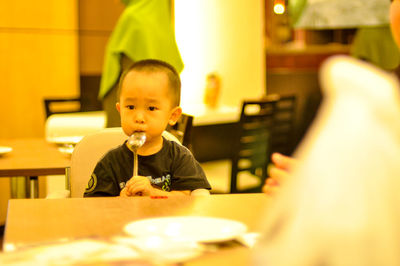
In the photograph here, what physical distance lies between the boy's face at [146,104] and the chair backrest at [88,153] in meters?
0.16

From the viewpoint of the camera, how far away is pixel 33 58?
551cm

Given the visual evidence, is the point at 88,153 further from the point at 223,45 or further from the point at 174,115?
the point at 223,45

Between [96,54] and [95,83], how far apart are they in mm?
265

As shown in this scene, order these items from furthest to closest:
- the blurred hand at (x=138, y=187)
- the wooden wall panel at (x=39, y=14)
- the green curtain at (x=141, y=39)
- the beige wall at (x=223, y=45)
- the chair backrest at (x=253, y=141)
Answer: the beige wall at (x=223, y=45) < the wooden wall panel at (x=39, y=14) < the chair backrest at (x=253, y=141) < the green curtain at (x=141, y=39) < the blurred hand at (x=138, y=187)

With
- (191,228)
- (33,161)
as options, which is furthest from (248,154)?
(191,228)

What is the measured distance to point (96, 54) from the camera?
578 cm

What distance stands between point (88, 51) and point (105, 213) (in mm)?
4640

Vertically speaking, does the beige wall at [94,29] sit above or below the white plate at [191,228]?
above

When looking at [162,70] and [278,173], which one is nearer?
[278,173]

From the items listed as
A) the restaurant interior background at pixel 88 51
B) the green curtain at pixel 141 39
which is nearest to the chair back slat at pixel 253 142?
the green curtain at pixel 141 39

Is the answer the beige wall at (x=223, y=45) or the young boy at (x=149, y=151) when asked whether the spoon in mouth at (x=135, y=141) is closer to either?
the young boy at (x=149, y=151)

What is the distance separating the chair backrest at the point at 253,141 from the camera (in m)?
3.97

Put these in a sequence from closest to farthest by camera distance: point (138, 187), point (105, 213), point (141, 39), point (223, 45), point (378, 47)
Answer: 1. point (105, 213)
2. point (138, 187)
3. point (141, 39)
4. point (378, 47)
5. point (223, 45)

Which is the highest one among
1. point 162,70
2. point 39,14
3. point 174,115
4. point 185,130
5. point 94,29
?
point 39,14
